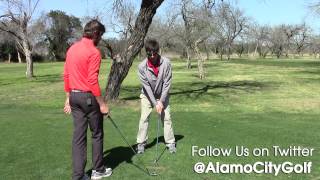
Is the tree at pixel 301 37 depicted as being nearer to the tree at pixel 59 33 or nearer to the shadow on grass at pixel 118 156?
the tree at pixel 59 33

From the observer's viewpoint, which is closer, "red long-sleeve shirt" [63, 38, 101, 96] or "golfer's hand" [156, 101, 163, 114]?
"red long-sleeve shirt" [63, 38, 101, 96]

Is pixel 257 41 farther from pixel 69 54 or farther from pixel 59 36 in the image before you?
pixel 69 54

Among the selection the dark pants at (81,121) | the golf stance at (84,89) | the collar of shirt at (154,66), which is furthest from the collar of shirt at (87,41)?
the collar of shirt at (154,66)

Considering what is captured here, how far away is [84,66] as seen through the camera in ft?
20.1

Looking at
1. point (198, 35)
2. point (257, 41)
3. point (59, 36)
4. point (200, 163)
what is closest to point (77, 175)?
point (200, 163)

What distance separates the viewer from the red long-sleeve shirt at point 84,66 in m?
6.08

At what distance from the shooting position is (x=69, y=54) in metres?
6.25

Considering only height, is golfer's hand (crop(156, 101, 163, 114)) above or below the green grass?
above

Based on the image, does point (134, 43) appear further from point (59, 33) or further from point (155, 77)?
point (59, 33)

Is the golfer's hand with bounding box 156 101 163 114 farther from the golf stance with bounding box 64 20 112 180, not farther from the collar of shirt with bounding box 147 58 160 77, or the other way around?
the golf stance with bounding box 64 20 112 180

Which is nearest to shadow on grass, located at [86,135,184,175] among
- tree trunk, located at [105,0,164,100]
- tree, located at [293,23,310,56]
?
tree trunk, located at [105,0,164,100]

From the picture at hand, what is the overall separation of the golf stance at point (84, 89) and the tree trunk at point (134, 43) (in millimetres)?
10385

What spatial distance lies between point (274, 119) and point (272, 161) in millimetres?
6089

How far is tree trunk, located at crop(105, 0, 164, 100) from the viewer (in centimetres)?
1673
